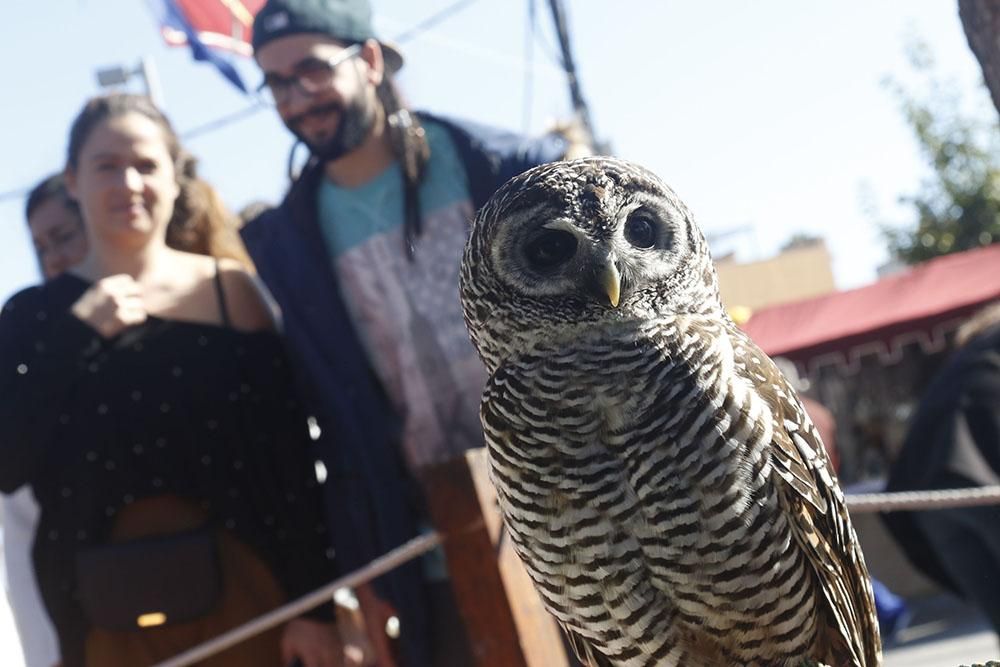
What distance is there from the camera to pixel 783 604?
176 centimetres

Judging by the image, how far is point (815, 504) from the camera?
189 cm

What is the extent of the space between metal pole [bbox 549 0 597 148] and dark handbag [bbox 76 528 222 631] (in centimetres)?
605

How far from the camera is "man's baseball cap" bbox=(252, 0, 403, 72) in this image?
3.10m

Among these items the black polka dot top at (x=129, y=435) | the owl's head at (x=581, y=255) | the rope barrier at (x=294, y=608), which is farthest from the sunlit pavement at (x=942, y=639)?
the owl's head at (x=581, y=255)

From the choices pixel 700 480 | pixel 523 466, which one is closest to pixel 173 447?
pixel 523 466

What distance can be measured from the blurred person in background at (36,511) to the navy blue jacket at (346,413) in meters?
0.87

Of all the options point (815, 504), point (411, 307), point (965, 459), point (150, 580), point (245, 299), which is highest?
point (245, 299)

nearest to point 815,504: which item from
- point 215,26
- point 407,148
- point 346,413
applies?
point 346,413

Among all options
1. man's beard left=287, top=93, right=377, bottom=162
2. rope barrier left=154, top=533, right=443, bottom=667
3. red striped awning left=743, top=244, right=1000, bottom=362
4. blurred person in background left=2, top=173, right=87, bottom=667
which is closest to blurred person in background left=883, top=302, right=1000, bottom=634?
rope barrier left=154, top=533, right=443, bottom=667

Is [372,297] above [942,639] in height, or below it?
above

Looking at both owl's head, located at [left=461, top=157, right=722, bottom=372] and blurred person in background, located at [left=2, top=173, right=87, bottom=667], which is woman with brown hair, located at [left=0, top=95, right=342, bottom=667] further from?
owl's head, located at [left=461, top=157, right=722, bottom=372]

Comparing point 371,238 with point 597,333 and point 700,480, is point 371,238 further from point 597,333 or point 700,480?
point 700,480

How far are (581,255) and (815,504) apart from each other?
569 mm

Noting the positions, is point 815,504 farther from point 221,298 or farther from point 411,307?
point 221,298
